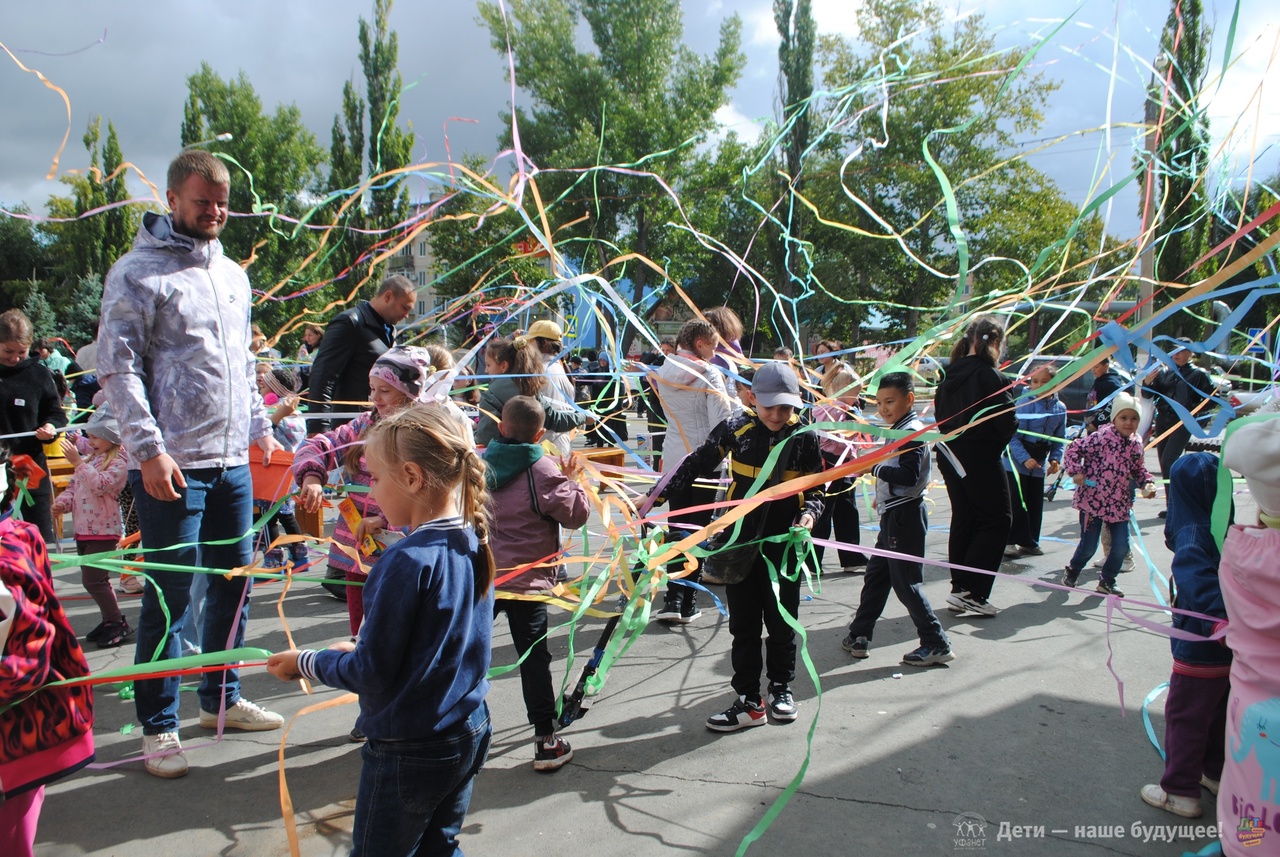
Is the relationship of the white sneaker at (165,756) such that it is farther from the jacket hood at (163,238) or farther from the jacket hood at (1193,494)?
the jacket hood at (1193,494)

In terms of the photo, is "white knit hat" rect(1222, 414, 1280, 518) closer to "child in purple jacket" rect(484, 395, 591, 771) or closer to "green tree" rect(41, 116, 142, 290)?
"child in purple jacket" rect(484, 395, 591, 771)

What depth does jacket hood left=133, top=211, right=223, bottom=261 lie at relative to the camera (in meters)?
2.84

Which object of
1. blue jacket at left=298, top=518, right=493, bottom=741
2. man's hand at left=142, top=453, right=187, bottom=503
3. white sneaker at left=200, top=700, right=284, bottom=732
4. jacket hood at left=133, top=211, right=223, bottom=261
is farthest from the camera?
white sneaker at left=200, top=700, right=284, bottom=732

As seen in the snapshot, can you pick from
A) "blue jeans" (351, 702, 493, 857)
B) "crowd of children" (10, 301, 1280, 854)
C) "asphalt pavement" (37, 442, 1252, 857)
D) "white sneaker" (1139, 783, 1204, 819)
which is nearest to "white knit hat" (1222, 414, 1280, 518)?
"crowd of children" (10, 301, 1280, 854)

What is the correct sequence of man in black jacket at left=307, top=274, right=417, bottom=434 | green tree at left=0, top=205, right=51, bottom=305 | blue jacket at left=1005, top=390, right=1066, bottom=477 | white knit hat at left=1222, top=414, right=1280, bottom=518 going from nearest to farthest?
white knit hat at left=1222, top=414, right=1280, bottom=518
man in black jacket at left=307, top=274, right=417, bottom=434
blue jacket at left=1005, top=390, right=1066, bottom=477
green tree at left=0, top=205, right=51, bottom=305

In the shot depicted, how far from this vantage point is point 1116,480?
5.18 m

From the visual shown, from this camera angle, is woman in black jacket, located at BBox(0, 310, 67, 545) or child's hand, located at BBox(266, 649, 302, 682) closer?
child's hand, located at BBox(266, 649, 302, 682)

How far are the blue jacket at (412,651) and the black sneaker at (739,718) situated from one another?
1.68 meters

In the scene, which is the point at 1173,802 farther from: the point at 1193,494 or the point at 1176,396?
the point at 1176,396

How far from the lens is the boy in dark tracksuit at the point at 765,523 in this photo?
3363 millimetres

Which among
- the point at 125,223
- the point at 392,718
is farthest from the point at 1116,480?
the point at 125,223

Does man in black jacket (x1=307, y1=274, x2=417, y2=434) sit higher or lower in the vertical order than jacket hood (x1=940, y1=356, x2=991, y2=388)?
higher

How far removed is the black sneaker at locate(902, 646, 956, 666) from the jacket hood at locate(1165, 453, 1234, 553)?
1.55m

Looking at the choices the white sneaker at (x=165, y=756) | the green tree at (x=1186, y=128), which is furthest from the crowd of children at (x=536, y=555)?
the green tree at (x=1186, y=128)
